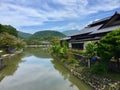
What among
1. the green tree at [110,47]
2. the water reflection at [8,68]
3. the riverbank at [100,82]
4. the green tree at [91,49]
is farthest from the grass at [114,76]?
the water reflection at [8,68]

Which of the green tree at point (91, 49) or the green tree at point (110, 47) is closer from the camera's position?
the green tree at point (110, 47)

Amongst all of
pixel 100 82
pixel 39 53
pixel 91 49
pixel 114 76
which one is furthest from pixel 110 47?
pixel 39 53

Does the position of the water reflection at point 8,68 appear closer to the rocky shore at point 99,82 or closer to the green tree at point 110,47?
the rocky shore at point 99,82

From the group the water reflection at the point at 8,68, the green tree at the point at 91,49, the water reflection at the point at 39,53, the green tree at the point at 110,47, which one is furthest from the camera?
the water reflection at the point at 39,53

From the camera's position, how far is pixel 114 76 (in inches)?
512

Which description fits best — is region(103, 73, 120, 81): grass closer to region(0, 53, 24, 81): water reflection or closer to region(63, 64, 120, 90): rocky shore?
region(63, 64, 120, 90): rocky shore

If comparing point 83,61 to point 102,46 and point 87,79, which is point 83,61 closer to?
point 87,79

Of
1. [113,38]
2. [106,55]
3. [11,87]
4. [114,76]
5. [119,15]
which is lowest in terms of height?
[11,87]

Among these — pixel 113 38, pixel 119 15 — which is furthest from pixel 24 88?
pixel 119 15

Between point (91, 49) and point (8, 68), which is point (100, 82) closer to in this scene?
point (91, 49)

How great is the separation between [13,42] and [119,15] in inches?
1107

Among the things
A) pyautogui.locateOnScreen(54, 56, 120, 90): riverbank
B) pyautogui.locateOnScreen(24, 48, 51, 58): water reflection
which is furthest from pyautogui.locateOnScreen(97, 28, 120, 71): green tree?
pyautogui.locateOnScreen(24, 48, 51, 58): water reflection

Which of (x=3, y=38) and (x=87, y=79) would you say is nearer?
(x=87, y=79)

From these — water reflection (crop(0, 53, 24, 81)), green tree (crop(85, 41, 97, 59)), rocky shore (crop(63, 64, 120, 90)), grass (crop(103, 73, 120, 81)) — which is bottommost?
water reflection (crop(0, 53, 24, 81))
